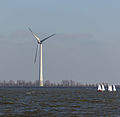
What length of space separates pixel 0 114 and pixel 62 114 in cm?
902

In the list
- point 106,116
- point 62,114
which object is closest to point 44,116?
point 62,114

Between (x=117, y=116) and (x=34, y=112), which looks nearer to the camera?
(x=117, y=116)

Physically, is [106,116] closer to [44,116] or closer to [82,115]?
[82,115]

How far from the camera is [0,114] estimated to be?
62.9 m

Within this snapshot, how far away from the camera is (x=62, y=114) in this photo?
6394cm

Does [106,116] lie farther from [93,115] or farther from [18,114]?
[18,114]

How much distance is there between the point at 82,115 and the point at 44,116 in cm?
571

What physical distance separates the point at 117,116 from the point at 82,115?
502 centimetres

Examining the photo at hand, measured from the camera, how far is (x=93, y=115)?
6259 centimetres

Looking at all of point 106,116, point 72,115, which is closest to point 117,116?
point 106,116

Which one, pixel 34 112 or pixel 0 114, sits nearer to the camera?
pixel 0 114

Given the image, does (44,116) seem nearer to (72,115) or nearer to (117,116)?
(72,115)

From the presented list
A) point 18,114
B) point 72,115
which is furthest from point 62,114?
point 18,114

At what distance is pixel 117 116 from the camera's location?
6194 centimetres
